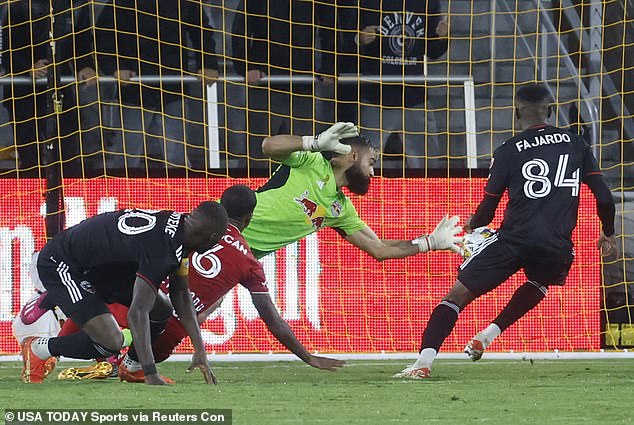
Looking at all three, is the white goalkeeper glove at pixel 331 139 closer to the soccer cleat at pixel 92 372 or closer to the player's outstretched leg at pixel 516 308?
the player's outstretched leg at pixel 516 308

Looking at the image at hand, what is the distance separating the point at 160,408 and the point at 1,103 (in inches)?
268

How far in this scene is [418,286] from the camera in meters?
11.0

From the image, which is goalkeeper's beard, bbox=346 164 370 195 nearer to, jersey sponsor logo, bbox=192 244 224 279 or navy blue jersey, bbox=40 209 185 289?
jersey sponsor logo, bbox=192 244 224 279

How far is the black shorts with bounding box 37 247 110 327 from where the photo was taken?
7555mm

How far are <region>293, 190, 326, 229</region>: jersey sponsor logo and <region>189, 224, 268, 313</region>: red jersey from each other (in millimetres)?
613

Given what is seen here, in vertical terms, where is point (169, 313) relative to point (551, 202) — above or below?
below

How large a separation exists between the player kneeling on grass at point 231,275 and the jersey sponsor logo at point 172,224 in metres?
0.94

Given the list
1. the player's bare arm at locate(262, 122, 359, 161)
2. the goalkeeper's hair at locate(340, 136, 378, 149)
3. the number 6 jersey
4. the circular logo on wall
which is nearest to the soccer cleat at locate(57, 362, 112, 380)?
the player's bare arm at locate(262, 122, 359, 161)

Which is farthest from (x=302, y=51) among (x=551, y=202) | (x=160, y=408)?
(x=160, y=408)

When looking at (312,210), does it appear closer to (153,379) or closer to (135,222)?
(135,222)

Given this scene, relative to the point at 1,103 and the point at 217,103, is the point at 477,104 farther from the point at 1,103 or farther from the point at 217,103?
the point at 1,103

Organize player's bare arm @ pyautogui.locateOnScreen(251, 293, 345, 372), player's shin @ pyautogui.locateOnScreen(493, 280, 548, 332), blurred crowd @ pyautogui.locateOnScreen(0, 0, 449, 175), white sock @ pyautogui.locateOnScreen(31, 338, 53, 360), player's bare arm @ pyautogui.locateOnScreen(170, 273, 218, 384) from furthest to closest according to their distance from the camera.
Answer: blurred crowd @ pyautogui.locateOnScreen(0, 0, 449, 175), player's shin @ pyautogui.locateOnScreen(493, 280, 548, 332), player's bare arm @ pyautogui.locateOnScreen(251, 293, 345, 372), white sock @ pyautogui.locateOnScreen(31, 338, 53, 360), player's bare arm @ pyautogui.locateOnScreen(170, 273, 218, 384)

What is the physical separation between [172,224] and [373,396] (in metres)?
1.42

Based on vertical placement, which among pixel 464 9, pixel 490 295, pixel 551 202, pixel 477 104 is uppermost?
pixel 464 9
